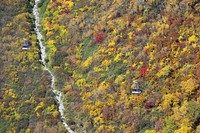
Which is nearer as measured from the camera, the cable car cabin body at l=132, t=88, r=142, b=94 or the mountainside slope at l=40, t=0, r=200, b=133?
the mountainside slope at l=40, t=0, r=200, b=133

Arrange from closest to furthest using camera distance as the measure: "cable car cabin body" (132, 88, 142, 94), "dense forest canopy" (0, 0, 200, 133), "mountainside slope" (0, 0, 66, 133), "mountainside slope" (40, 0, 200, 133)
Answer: "mountainside slope" (40, 0, 200, 133), "dense forest canopy" (0, 0, 200, 133), "cable car cabin body" (132, 88, 142, 94), "mountainside slope" (0, 0, 66, 133)

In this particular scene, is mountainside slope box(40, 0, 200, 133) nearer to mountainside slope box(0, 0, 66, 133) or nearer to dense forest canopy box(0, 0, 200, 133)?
dense forest canopy box(0, 0, 200, 133)

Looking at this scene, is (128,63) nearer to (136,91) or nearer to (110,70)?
(110,70)

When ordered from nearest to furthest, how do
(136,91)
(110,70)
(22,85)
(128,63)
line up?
1. (136,91)
2. (128,63)
3. (110,70)
4. (22,85)

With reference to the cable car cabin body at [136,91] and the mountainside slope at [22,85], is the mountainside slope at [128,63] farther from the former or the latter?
the mountainside slope at [22,85]

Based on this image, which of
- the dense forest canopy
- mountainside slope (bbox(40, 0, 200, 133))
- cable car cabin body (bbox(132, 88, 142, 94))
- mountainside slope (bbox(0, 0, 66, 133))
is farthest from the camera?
mountainside slope (bbox(0, 0, 66, 133))

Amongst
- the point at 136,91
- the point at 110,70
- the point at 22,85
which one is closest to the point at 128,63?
the point at 110,70

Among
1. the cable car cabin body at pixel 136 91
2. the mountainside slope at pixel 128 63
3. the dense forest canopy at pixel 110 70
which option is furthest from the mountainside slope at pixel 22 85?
the cable car cabin body at pixel 136 91

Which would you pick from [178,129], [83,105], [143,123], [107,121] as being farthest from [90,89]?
[178,129]

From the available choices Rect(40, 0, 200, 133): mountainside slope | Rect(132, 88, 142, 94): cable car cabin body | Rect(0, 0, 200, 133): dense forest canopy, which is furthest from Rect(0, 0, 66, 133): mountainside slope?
Rect(132, 88, 142, 94): cable car cabin body
